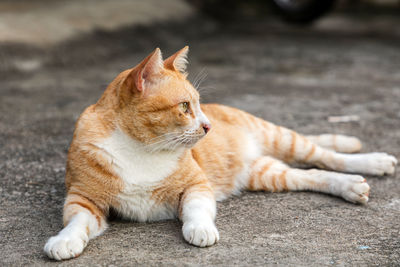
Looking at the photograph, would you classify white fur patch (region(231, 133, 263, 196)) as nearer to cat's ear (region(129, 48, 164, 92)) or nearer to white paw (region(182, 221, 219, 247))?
white paw (region(182, 221, 219, 247))

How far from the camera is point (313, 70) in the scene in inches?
281

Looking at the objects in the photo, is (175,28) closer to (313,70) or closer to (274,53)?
(274,53)

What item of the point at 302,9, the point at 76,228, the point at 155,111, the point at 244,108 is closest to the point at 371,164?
the point at 155,111

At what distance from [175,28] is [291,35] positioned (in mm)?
2448

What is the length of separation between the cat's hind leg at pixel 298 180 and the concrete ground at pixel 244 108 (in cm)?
7

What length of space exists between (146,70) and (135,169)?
1.75ft

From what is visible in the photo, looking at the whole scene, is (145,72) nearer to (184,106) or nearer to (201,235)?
(184,106)

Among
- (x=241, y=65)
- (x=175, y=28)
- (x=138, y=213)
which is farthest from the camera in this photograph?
(x=175, y=28)

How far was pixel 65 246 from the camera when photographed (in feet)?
7.29

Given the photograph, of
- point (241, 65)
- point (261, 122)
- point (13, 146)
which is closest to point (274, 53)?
point (241, 65)

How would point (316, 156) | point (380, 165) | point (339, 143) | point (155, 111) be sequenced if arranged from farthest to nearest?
point (339, 143) → point (316, 156) → point (380, 165) → point (155, 111)

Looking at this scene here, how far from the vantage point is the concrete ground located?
2.37m

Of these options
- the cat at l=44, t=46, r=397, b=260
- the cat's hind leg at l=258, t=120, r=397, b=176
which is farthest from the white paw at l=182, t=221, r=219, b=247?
the cat's hind leg at l=258, t=120, r=397, b=176

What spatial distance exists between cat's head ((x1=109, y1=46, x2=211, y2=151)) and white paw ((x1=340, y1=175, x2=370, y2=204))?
1059 millimetres
